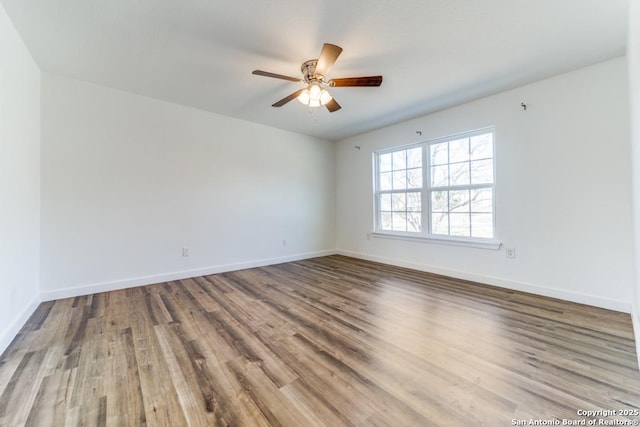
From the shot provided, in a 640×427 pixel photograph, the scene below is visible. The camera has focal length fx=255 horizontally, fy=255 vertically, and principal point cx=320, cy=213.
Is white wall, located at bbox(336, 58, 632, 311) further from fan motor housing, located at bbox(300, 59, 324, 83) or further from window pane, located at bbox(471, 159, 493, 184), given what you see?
fan motor housing, located at bbox(300, 59, 324, 83)

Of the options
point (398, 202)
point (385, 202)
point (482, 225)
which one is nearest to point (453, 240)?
point (482, 225)

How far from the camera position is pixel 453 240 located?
3789 millimetres

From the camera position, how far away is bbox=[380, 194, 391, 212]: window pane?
4785 millimetres

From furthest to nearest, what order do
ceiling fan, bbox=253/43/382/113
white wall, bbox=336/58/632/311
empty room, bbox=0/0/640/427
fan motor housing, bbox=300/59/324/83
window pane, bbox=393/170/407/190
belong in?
1. window pane, bbox=393/170/407/190
2. white wall, bbox=336/58/632/311
3. fan motor housing, bbox=300/59/324/83
4. ceiling fan, bbox=253/43/382/113
5. empty room, bbox=0/0/640/427

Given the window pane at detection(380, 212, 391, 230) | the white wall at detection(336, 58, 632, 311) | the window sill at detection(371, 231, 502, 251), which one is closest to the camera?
A: the white wall at detection(336, 58, 632, 311)

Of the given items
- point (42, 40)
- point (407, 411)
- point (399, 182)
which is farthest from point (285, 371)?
point (399, 182)

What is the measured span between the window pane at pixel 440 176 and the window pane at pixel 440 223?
0.48 meters

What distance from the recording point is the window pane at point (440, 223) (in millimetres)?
3953

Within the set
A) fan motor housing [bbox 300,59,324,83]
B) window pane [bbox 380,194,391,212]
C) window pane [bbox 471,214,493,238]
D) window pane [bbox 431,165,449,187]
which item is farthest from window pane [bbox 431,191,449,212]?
fan motor housing [bbox 300,59,324,83]

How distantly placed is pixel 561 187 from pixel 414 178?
1.89 meters

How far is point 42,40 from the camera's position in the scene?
227 cm

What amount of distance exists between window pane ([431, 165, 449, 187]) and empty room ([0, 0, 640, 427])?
Answer: 0.11 ft

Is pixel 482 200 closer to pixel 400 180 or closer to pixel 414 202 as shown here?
pixel 414 202

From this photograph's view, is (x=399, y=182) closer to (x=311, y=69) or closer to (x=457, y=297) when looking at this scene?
(x=457, y=297)
